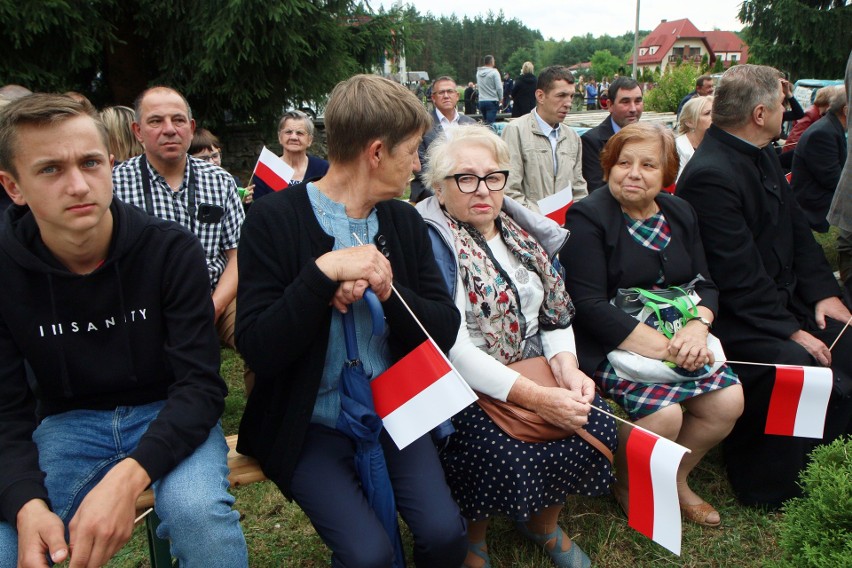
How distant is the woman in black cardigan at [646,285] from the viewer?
9.11 feet

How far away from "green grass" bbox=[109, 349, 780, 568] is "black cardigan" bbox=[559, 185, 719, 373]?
68 cm

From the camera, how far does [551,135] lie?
5.60 m

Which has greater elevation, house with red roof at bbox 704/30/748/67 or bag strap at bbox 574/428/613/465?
house with red roof at bbox 704/30/748/67

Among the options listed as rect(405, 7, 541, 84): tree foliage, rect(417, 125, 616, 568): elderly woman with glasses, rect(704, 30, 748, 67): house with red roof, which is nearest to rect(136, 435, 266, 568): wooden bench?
rect(417, 125, 616, 568): elderly woman with glasses

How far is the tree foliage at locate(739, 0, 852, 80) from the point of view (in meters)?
16.8

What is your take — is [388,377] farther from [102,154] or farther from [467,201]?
[102,154]

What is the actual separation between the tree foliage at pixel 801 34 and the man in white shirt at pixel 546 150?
1449 centimetres

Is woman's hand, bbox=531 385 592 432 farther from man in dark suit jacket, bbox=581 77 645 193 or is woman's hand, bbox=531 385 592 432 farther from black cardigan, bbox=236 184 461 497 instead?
man in dark suit jacket, bbox=581 77 645 193

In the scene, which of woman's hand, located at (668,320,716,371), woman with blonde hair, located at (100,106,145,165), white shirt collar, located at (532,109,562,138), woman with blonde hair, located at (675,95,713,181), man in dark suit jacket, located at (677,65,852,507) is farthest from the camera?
white shirt collar, located at (532,109,562,138)

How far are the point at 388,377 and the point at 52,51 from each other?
7497 mm

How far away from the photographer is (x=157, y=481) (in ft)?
6.23

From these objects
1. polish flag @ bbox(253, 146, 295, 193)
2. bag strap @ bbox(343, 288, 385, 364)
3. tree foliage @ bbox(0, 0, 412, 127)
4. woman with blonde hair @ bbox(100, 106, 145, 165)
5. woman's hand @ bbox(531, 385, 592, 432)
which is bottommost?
woman's hand @ bbox(531, 385, 592, 432)

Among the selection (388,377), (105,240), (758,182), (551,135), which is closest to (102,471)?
(105,240)

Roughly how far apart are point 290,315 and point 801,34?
19330 millimetres
